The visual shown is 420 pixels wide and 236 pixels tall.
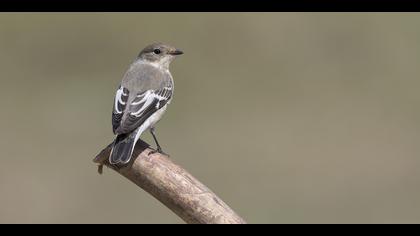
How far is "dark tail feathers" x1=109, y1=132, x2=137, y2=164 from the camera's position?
583 centimetres

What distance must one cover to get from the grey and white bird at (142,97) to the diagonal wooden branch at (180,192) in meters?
0.93

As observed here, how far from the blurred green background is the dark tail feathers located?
4.51 meters

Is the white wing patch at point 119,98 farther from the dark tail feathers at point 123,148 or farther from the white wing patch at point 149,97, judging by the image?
the dark tail feathers at point 123,148

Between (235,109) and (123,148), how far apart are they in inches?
368

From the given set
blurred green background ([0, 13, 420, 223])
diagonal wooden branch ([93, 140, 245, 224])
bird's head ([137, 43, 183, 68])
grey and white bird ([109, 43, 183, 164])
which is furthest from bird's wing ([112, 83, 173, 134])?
blurred green background ([0, 13, 420, 223])

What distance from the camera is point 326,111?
15453mm

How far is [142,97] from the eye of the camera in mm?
7594

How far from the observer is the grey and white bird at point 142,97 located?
23.1 feet

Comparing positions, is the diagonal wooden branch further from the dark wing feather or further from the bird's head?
the bird's head

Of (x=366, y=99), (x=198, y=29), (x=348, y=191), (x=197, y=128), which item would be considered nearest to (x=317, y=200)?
(x=348, y=191)

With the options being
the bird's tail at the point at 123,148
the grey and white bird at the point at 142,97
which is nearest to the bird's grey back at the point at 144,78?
the grey and white bird at the point at 142,97

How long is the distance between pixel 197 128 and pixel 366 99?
311 cm

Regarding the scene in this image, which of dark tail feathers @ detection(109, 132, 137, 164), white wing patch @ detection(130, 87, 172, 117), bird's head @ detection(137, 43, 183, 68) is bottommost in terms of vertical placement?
dark tail feathers @ detection(109, 132, 137, 164)

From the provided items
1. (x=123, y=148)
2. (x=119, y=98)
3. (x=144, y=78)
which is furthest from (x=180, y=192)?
(x=144, y=78)
